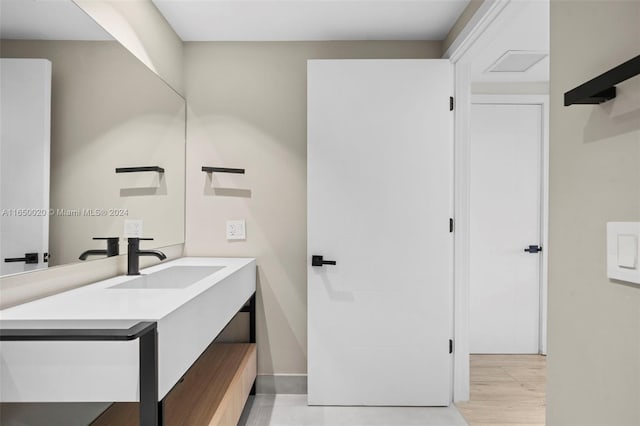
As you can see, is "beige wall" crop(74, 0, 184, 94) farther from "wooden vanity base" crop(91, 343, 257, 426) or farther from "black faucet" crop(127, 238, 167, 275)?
"wooden vanity base" crop(91, 343, 257, 426)

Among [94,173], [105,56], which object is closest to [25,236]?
[94,173]

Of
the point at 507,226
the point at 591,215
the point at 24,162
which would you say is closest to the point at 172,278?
the point at 24,162

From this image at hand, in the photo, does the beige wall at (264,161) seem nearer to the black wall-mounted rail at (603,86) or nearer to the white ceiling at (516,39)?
the white ceiling at (516,39)

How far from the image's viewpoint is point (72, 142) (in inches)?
60.9

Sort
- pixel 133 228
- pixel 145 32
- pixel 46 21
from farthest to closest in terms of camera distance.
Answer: pixel 145 32, pixel 133 228, pixel 46 21

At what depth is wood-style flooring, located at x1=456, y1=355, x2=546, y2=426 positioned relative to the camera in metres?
2.39

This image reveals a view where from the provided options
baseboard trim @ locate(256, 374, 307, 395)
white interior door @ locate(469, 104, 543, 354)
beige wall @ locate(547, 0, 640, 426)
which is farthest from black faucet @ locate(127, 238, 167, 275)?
white interior door @ locate(469, 104, 543, 354)

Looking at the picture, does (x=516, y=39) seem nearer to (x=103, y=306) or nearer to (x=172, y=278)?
(x=172, y=278)

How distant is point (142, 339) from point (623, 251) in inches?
48.9

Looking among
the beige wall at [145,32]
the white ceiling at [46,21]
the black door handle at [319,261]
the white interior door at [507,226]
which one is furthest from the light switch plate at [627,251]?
the white interior door at [507,226]

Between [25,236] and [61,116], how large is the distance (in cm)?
47

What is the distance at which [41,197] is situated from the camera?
140 centimetres

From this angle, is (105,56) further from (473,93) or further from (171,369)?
(473,93)

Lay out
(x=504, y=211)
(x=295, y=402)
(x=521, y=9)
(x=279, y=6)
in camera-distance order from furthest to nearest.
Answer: (x=504, y=211), (x=295, y=402), (x=279, y=6), (x=521, y=9)
